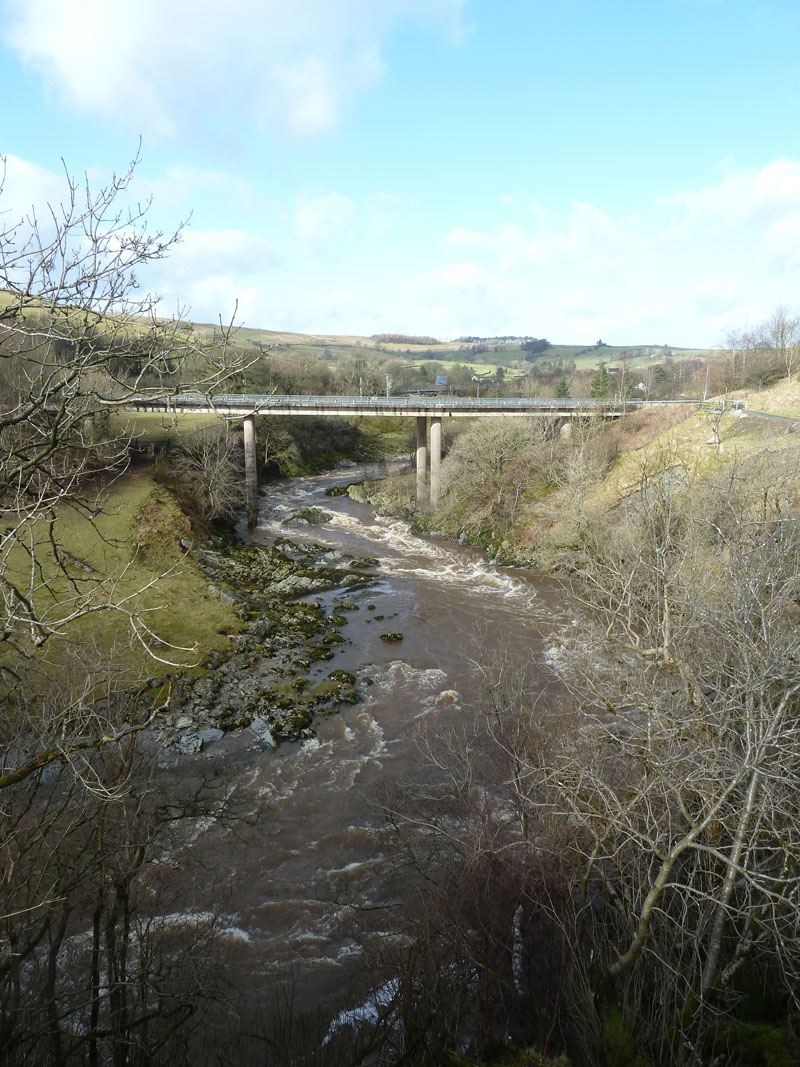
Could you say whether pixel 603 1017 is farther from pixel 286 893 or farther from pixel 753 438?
pixel 753 438

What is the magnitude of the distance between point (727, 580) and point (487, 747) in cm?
714

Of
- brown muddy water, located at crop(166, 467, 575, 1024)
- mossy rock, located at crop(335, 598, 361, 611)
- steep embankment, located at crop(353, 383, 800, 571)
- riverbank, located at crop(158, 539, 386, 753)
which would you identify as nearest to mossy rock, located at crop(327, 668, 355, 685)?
riverbank, located at crop(158, 539, 386, 753)

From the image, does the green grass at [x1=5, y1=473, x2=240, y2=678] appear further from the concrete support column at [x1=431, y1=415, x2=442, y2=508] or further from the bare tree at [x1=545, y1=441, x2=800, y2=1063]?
the concrete support column at [x1=431, y1=415, x2=442, y2=508]

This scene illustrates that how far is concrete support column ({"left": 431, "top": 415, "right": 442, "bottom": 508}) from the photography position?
45.0 meters

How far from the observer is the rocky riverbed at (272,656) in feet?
58.1

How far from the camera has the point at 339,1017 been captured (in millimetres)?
9086

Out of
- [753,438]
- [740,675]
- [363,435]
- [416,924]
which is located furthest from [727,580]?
[363,435]

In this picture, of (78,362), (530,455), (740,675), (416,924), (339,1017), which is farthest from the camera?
(530,455)

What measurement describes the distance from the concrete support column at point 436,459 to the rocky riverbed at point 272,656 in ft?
40.7

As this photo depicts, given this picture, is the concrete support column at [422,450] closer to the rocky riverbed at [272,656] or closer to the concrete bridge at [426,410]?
the concrete bridge at [426,410]

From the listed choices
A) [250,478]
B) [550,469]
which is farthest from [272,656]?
[250,478]

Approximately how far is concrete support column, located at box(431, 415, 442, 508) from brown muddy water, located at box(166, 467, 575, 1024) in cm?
1430

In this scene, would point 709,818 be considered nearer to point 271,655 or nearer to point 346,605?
point 271,655

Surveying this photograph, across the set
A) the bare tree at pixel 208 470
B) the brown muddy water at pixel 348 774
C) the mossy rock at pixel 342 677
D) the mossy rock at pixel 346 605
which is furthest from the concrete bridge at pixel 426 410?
the mossy rock at pixel 342 677
